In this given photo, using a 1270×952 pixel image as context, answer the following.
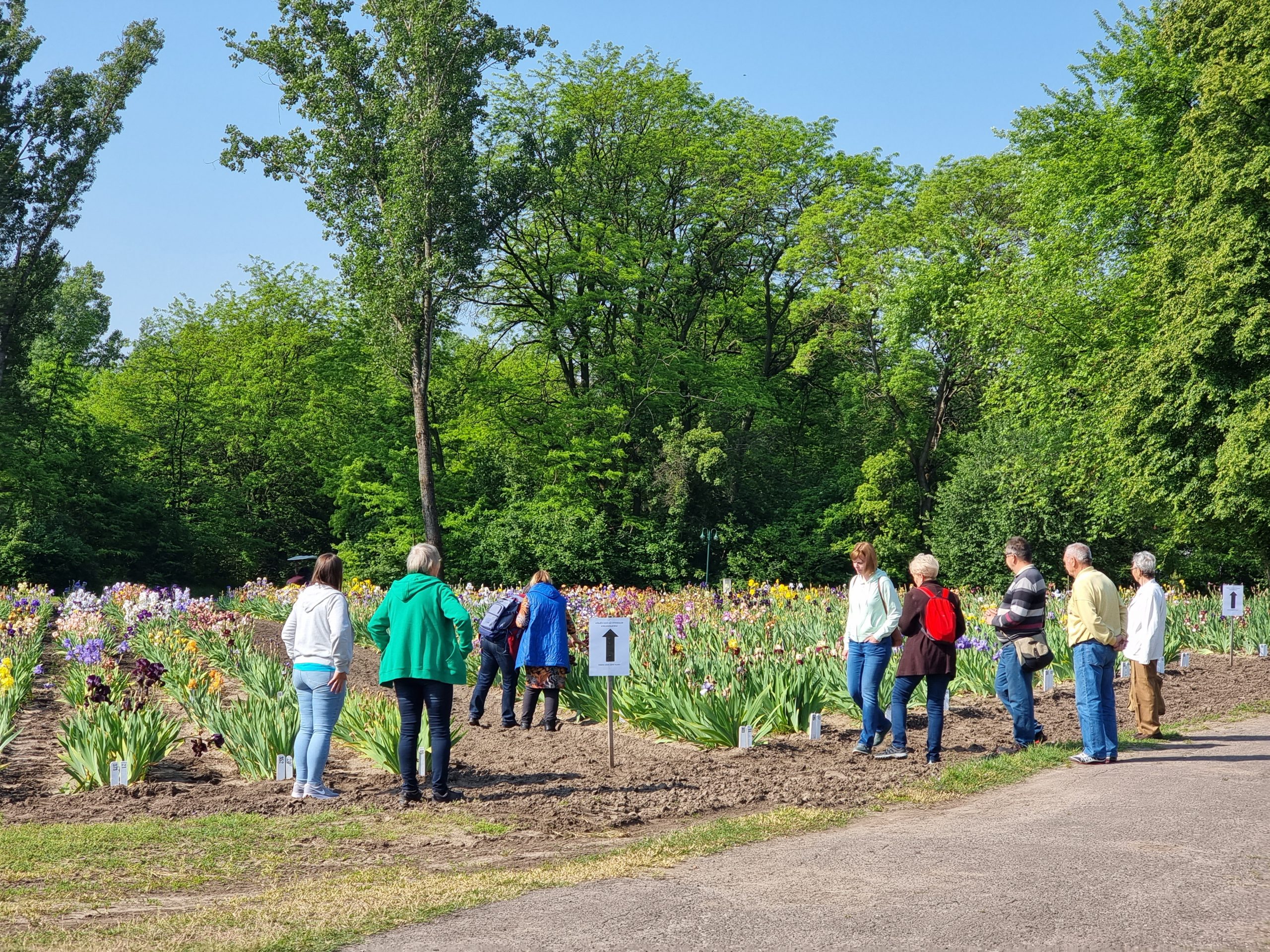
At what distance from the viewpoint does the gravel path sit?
409 centimetres

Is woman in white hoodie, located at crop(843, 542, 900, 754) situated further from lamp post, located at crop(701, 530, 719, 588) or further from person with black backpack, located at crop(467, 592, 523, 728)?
lamp post, located at crop(701, 530, 719, 588)

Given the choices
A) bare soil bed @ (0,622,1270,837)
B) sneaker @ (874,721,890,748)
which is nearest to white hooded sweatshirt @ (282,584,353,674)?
bare soil bed @ (0,622,1270,837)

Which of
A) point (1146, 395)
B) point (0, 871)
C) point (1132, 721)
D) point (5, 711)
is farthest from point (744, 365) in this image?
point (0, 871)

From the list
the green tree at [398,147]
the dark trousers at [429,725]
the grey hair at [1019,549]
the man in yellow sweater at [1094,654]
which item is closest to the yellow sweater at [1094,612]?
the man in yellow sweater at [1094,654]

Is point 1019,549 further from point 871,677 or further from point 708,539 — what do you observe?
point 708,539

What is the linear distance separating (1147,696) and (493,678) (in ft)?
18.4

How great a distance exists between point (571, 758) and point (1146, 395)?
17.3 m

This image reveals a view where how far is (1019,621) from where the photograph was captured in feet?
25.5

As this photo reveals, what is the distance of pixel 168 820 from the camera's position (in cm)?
630

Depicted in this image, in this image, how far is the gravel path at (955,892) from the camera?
4090mm

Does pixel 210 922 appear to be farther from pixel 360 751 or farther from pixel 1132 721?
pixel 1132 721

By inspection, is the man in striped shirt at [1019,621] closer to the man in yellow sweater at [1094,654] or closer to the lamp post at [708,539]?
the man in yellow sweater at [1094,654]

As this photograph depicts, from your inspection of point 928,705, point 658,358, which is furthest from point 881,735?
point 658,358

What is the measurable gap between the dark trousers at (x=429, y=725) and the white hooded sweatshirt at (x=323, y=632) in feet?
1.26
